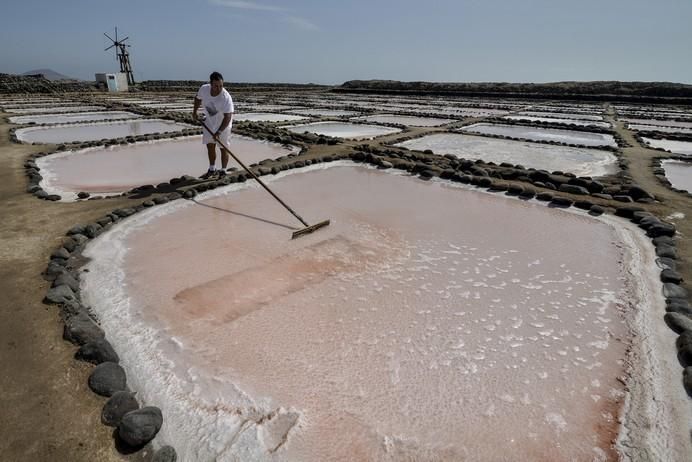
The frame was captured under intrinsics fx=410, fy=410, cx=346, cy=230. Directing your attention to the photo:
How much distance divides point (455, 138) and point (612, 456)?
32.7 feet

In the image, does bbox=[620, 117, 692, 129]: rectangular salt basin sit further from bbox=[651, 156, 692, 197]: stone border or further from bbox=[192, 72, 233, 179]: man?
bbox=[192, 72, 233, 179]: man

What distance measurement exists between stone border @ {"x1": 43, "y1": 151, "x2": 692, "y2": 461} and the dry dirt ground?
0.21ft

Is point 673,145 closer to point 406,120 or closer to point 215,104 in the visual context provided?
point 406,120

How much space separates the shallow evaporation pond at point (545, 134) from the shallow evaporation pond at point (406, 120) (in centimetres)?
120

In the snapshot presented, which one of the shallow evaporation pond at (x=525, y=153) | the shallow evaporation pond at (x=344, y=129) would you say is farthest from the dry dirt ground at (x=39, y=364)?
the shallow evaporation pond at (x=344, y=129)

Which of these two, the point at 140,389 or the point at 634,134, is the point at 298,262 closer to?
the point at 140,389

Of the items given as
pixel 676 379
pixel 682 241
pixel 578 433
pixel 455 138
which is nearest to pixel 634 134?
pixel 455 138

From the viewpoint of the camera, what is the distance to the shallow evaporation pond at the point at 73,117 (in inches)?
507

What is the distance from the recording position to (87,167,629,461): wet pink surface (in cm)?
209

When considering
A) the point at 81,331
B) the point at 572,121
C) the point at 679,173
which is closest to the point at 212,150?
the point at 81,331

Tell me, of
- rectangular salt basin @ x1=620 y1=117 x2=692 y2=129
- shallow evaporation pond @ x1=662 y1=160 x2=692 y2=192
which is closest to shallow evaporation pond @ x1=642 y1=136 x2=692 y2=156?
shallow evaporation pond @ x1=662 y1=160 x2=692 y2=192

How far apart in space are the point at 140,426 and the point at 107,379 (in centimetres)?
46

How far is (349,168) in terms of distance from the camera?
739 centimetres

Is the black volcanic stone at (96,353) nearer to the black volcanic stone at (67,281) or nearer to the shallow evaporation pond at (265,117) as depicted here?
the black volcanic stone at (67,281)
